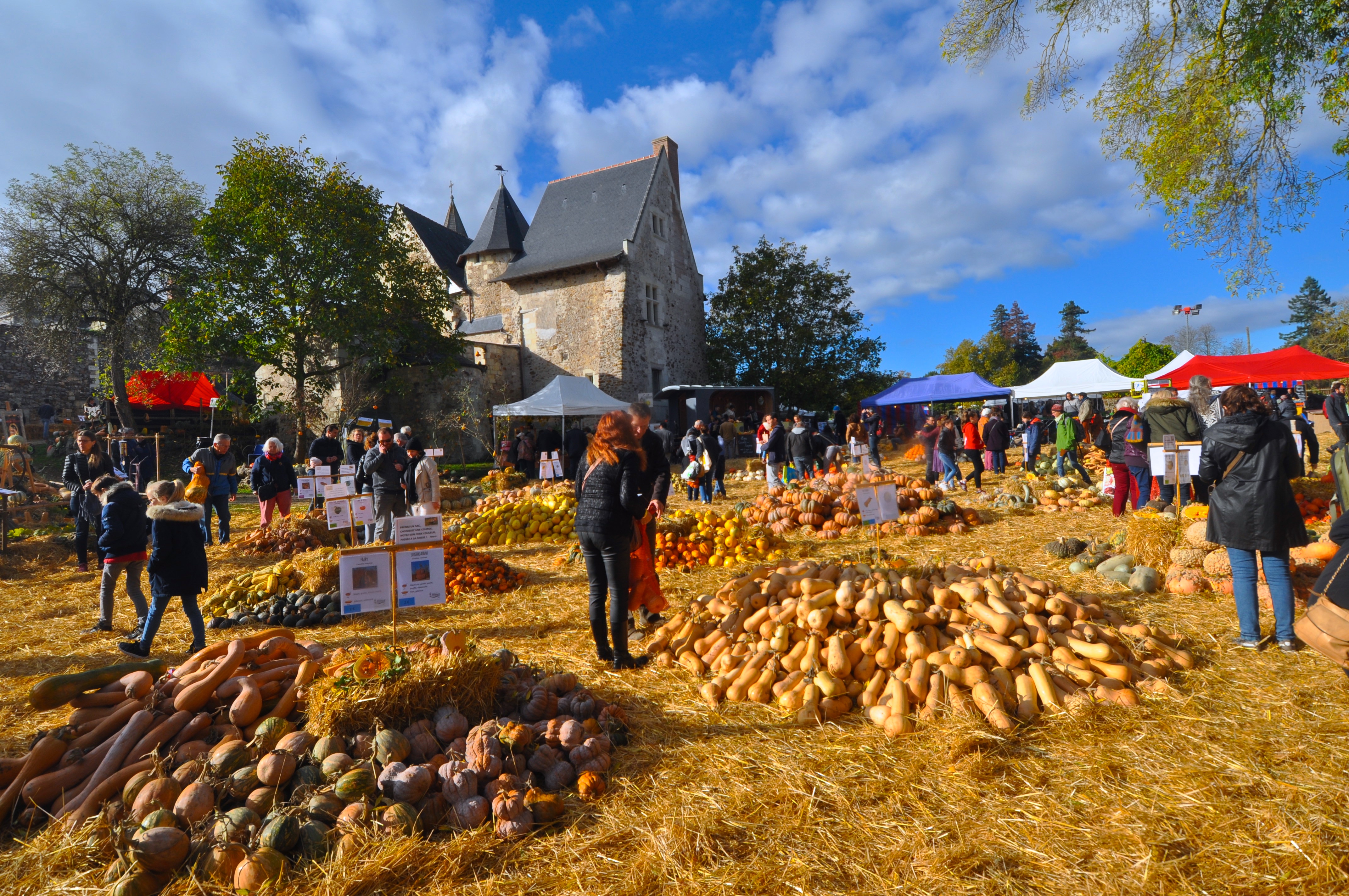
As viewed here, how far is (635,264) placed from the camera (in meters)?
26.9

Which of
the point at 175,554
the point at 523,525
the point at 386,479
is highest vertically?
the point at 386,479

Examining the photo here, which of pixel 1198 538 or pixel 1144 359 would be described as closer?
pixel 1198 538

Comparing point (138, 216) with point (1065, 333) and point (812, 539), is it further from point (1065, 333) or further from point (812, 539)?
point (1065, 333)

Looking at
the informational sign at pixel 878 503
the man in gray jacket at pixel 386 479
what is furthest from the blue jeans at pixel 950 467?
the man in gray jacket at pixel 386 479

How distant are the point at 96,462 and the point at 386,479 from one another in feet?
12.4

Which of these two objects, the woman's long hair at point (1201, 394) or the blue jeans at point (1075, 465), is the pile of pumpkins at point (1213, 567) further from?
the blue jeans at point (1075, 465)

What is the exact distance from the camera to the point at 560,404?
18.1 meters

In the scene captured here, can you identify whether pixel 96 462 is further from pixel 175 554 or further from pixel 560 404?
pixel 560 404

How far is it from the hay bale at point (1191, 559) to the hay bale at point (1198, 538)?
0.04 meters

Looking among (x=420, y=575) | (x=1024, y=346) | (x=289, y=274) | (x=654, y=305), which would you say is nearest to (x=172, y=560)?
(x=420, y=575)

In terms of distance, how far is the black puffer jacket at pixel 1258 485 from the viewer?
3.94 m

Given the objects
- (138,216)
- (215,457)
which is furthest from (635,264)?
(215,457)

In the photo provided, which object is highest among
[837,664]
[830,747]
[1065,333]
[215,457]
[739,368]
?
[1065,333]

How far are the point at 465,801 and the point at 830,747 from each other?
174cm
